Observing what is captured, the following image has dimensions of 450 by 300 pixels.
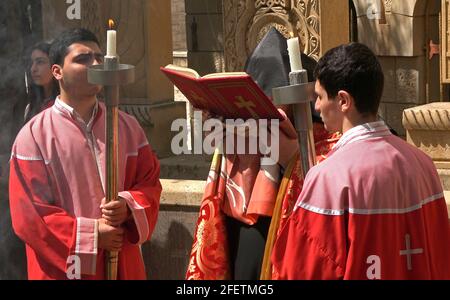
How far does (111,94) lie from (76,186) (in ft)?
1.98

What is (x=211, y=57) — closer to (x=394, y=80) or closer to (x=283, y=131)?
(x=394, y=80)

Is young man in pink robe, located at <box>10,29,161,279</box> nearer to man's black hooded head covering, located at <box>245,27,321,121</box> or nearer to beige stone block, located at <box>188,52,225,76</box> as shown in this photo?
man's black hooded head covering, located at <box>245,27,321,121</box>

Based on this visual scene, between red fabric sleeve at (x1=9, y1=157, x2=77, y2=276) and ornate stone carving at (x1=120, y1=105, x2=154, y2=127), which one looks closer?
red fabric sleeve at (x1=9, y1=157, x2=77, y2=276)

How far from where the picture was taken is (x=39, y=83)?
6086 millimetres

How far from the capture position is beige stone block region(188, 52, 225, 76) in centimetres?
1297

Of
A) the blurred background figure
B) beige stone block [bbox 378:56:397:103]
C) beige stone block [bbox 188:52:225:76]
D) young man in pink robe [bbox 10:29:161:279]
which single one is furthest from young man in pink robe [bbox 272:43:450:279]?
beige stone block [bbox 188:52:225:76]

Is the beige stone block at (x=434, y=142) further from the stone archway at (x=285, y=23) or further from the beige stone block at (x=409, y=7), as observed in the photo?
the beige stone block at (x=409, y=7)

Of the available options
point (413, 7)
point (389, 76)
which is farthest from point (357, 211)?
point (389, 76)

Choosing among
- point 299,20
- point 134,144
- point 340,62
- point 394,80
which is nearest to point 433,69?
point 394,80

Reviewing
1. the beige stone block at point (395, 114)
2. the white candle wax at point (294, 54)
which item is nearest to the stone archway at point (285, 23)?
the beige stone block at point (395, 114)

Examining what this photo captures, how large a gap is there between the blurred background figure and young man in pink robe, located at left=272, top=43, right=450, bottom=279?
2718mm

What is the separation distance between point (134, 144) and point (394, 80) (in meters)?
7.21

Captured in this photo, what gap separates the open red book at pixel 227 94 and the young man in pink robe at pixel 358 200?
42 centimetres

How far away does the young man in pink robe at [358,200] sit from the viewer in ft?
11.1
